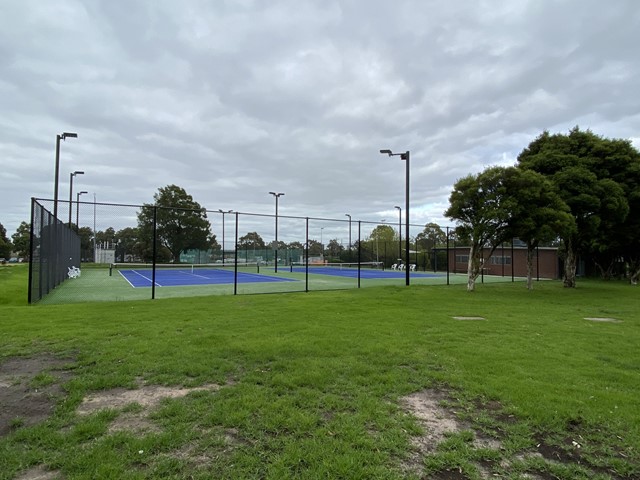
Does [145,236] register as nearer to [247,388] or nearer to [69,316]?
[69,316]

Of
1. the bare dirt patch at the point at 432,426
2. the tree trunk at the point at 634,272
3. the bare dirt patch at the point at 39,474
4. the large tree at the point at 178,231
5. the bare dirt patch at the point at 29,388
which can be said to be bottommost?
the bare dirt patch at the point at 432,426

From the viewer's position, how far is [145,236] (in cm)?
2047

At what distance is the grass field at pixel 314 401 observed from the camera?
2555mm

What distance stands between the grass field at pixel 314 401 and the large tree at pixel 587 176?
10416mm

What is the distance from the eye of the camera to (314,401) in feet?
11.6

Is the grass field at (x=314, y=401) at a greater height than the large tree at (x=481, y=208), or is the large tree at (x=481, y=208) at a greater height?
the large tree at (x=481, y=208)

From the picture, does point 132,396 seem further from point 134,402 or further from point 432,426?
point 432,426

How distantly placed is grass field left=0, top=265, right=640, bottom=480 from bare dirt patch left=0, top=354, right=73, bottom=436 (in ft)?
0.07

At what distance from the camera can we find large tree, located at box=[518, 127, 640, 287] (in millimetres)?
15203

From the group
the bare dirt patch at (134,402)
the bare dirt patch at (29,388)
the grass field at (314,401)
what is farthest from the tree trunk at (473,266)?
the bare dirt patch at (29,388)

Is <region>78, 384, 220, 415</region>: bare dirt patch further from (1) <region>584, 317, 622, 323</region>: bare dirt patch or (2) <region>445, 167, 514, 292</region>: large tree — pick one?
(2) <region>445, 167, 514, 292</region>: large tree

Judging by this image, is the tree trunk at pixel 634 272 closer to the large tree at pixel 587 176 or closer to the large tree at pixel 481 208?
the large tree at pixel 587 176

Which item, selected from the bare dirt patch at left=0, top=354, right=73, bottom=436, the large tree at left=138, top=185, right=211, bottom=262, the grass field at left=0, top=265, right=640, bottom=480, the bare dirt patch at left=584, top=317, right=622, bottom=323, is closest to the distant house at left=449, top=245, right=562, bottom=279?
the bare dirt patch at left=584, top=317, right=622, bottom=323

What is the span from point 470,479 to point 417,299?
981cm
